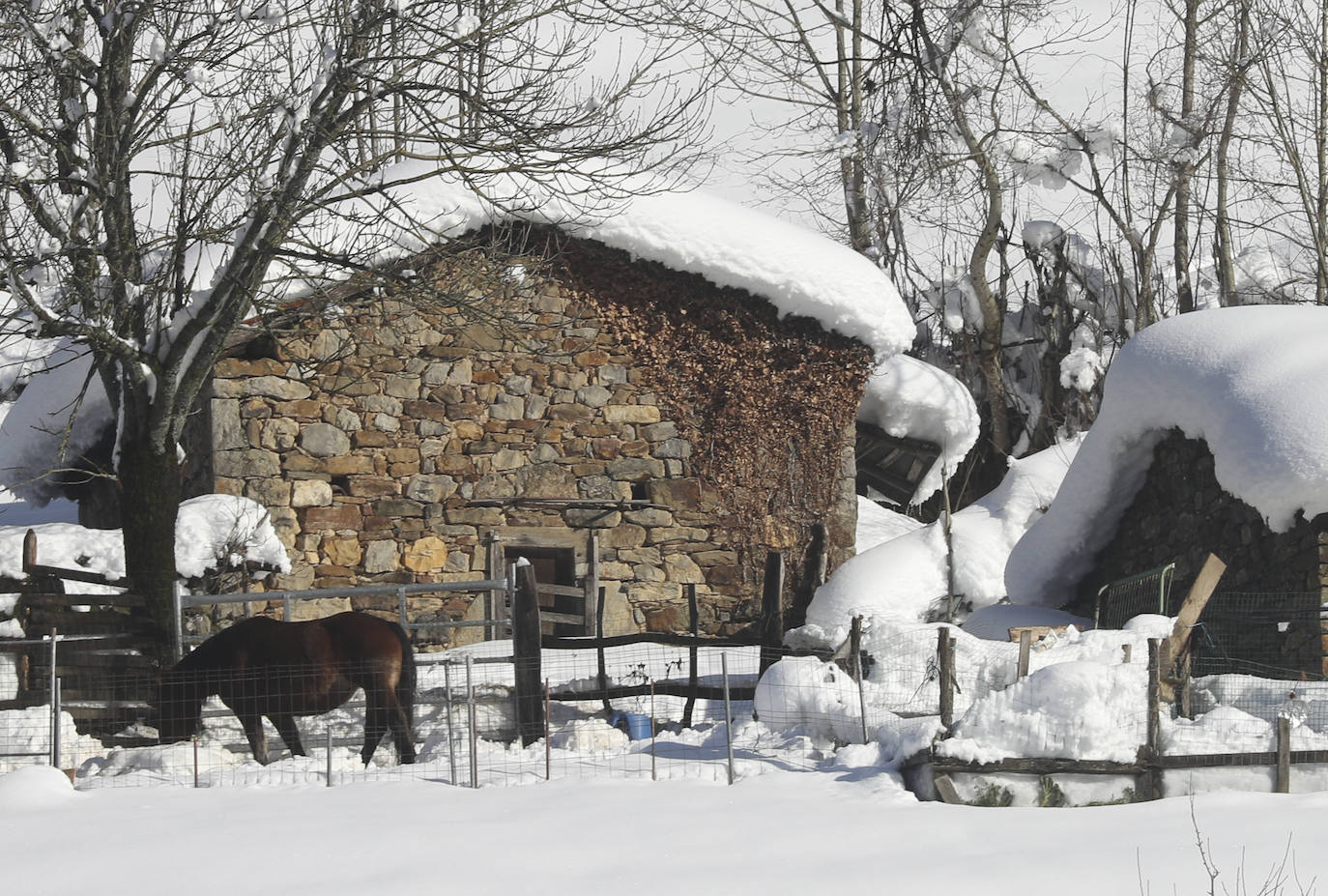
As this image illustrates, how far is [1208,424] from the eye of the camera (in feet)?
38.4

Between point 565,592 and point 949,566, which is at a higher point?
point 949,566

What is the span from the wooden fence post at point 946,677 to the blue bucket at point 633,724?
2.17 metres

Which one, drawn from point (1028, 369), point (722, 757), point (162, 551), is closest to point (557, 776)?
point (722, 757)

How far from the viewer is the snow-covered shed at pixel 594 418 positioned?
14.1 m

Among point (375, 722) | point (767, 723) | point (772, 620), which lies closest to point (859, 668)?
point (767, 723)

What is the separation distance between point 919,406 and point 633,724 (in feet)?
31.1

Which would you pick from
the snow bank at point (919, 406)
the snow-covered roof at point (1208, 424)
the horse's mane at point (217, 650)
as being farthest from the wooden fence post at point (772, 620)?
the snow bank at point (919, 406)

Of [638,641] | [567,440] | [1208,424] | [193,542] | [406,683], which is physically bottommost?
[406,683]

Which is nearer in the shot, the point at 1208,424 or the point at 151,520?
the point at 151,520

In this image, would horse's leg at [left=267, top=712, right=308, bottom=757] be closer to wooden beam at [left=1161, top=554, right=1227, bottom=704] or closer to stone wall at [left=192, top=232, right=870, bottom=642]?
stone wall at [left=192, top=232, right=870, bottom=642]

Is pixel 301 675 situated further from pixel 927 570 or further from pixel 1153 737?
pixel 927 570

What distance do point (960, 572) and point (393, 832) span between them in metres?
9.70

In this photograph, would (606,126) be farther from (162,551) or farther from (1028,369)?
(1028,369)

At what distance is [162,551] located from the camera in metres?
10.4
